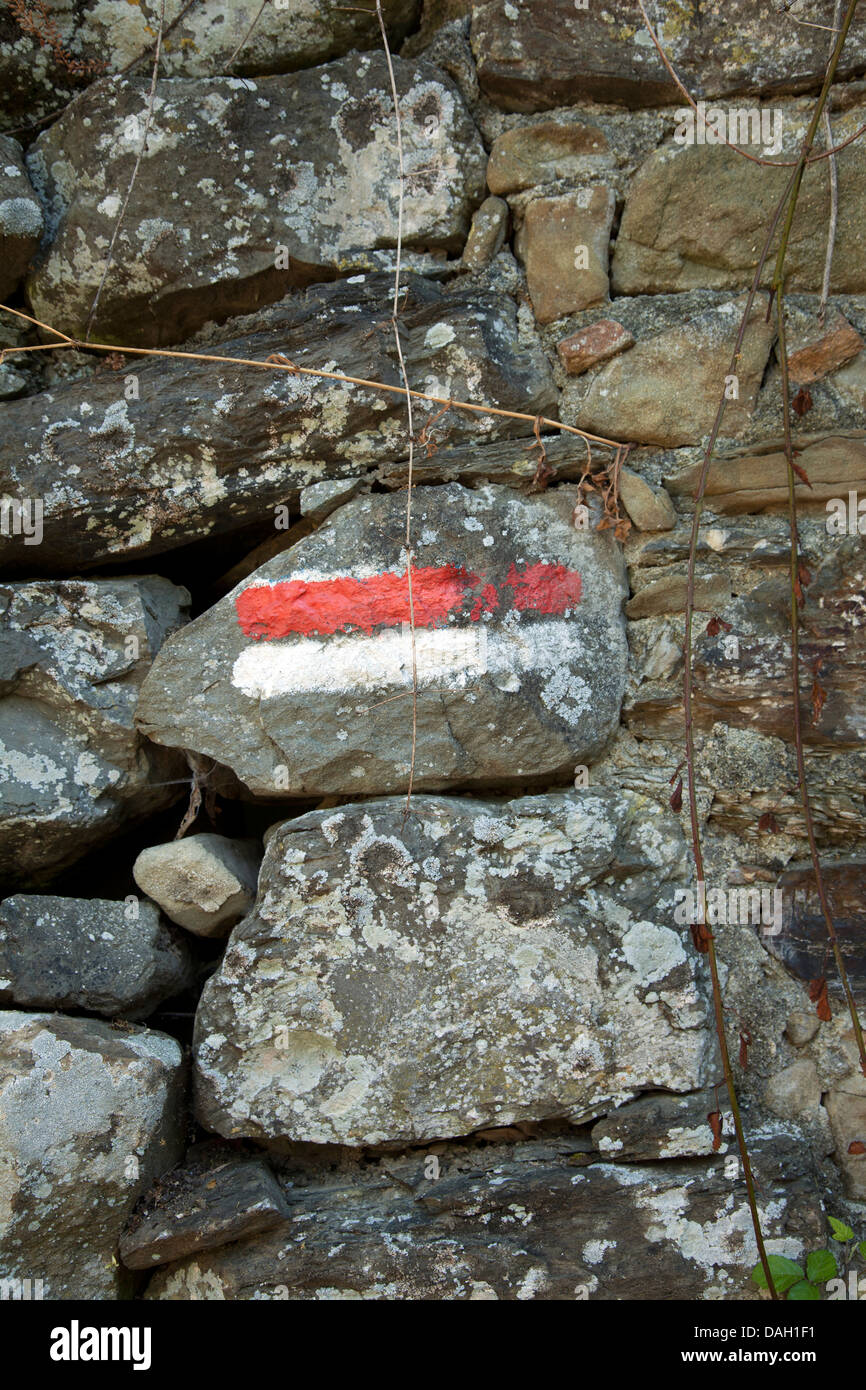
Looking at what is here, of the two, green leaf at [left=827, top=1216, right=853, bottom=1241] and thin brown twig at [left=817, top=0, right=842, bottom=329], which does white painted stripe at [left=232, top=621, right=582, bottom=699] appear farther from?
green leaf at [left=827, top=1216, right=853, bottom=1241]

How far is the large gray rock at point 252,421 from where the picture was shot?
1895 millimetres

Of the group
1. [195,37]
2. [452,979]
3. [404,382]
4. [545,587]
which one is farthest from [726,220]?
[452,979]

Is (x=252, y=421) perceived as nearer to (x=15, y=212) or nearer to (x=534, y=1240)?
(x=15, y=212)

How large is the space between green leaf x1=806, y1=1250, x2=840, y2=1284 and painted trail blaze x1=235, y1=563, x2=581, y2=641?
1.18 m

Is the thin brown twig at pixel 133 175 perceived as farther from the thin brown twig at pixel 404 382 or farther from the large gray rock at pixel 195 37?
the thin brown twig at pixel 404 382

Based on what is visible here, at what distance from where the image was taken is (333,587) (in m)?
1.83

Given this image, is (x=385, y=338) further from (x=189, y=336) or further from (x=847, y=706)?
(x=847, y=706)

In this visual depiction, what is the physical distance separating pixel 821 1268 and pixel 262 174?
90.4 inches

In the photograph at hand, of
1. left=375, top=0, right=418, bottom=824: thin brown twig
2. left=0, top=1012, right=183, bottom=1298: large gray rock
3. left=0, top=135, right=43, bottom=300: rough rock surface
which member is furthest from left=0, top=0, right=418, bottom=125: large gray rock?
left=0, top=1012, right=183, bottom=1298: large gray rock

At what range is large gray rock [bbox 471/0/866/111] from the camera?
184 centimetres

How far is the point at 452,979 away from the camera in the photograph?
167cm

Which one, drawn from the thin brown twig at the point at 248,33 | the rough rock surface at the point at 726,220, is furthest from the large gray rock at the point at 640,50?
the thin brown twig at the point at 248,33

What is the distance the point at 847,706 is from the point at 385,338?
1.16 metres

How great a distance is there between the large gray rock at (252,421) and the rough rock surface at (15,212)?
1.03ft
